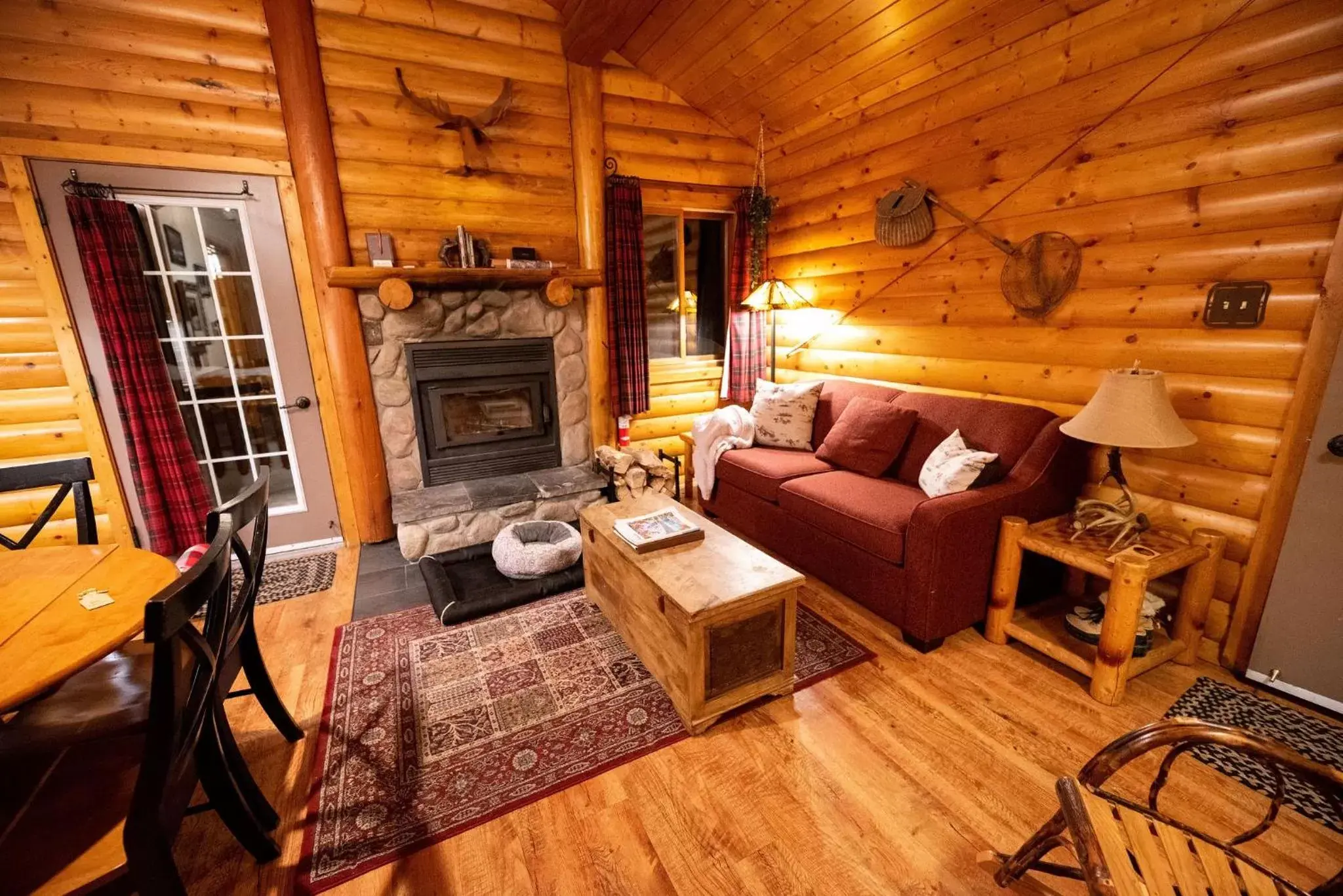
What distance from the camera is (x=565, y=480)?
3.53 meters

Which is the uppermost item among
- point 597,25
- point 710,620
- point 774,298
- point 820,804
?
point 597,25

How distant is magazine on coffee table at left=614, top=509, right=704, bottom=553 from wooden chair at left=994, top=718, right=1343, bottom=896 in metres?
1.28

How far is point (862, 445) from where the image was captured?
291cm

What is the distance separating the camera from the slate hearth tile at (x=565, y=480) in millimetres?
3381

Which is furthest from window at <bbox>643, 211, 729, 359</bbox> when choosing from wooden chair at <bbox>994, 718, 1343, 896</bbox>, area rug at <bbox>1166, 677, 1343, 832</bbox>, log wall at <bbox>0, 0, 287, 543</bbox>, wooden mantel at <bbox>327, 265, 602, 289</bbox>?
wooden chair at <bbox>994, 718, 1343, 896</bbox>

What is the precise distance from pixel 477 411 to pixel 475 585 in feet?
4.13

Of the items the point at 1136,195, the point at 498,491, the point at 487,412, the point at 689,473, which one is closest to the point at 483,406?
the point at 487,412

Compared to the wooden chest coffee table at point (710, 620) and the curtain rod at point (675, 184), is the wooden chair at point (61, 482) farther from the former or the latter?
the curtain rod at point (675, 184)

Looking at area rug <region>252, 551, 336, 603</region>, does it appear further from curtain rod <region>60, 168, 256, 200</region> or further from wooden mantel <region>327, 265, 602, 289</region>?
curtain rod <region>60, 168, 256, 200</region>

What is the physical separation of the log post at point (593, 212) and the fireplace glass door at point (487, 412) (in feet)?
1.33

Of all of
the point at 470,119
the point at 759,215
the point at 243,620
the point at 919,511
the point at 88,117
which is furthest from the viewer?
the point at 759,215

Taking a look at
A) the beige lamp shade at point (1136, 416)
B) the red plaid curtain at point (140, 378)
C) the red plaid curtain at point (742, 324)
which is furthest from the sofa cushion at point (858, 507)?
the red plaid curtain at point (140, 378)

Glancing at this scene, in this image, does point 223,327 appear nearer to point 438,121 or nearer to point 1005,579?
point 438,121

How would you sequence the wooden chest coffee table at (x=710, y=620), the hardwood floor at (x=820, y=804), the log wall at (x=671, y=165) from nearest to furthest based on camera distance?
1. the hardwood floor at (x=820, y=804)
2. the wooden chest coffee table at (x=710, y=620)
3. the log wall at (x=671, y=165)
